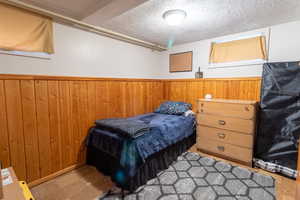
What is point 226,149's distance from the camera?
236cm

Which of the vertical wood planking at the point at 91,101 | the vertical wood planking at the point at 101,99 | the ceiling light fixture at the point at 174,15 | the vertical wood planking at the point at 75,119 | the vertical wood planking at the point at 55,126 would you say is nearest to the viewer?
the ceiling light fixture at the point at 174,15

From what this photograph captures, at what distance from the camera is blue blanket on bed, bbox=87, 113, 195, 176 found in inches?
64.2

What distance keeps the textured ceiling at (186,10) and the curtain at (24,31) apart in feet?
0.57

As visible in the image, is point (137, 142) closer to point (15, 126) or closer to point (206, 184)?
point (206, 184)

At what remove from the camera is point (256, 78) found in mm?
2424

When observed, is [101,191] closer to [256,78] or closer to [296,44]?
[256,78]

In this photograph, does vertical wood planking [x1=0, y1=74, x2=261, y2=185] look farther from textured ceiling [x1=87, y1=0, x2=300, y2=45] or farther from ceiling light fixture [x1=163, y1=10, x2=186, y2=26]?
ceiling light fixture [x1=163, y1=10, x2=186, y2=26]

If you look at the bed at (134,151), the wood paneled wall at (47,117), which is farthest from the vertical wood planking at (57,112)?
the bed at (134,151)

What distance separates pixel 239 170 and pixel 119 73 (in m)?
2.37

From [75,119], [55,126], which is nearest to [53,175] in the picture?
[55,126]

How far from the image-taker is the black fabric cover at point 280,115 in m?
1.95

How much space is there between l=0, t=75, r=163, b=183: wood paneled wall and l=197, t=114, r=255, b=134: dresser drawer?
1.52 m

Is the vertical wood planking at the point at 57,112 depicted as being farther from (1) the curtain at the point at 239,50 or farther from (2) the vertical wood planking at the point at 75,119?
(1) the curtain at the point at 239,50

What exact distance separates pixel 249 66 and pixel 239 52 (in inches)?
11.7
